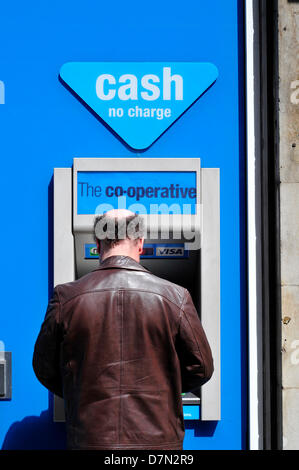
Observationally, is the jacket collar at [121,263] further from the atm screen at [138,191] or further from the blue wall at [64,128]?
the blue wall at [64,128]

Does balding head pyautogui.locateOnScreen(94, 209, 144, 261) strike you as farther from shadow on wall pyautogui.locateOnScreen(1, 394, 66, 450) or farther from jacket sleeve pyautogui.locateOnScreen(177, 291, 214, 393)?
shadow on wall pyautogui.locateOnScreen(1, 394, 66, 450)

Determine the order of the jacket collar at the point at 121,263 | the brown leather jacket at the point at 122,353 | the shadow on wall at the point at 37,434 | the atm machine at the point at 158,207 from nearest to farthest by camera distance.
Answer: the brown leather jacket at the point at 122,353 → the jacket collar at the point at 121,263 → the atm machine at the point at 158,207 → the shadow on wall at the point at 37,434

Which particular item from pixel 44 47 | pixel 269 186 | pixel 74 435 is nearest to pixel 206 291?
pixel 269 186

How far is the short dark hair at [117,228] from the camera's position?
2182 millimetres

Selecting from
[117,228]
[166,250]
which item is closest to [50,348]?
[117,228]

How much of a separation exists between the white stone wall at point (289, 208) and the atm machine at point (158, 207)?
0.35m

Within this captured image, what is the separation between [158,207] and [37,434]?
53.3 inches

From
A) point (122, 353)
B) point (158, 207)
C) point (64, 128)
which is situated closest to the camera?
point (122, 353)

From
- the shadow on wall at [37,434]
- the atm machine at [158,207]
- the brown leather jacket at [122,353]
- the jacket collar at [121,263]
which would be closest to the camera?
the brown leather jacket at [122,353]

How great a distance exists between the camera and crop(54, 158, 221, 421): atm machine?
270 cm

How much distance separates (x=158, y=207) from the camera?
2723mm

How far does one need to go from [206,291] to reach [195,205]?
440 millimetres

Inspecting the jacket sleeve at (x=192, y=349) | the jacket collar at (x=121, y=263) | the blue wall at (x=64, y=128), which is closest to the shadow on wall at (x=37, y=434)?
the blue wall at (x=64, y=128)

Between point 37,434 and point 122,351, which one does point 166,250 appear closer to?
point 122,351
